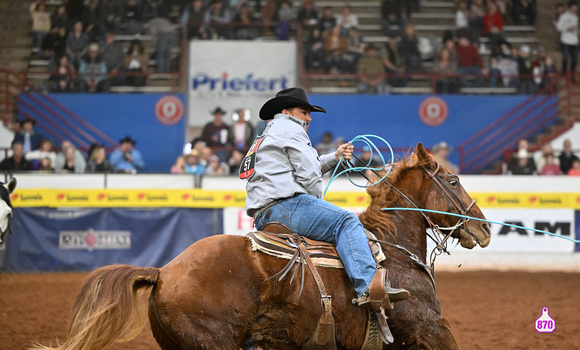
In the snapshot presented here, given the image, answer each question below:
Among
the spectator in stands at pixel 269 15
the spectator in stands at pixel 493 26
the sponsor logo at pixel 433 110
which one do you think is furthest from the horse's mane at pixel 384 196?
the spectator in stands at pixel 493 26

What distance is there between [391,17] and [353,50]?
6.88ft

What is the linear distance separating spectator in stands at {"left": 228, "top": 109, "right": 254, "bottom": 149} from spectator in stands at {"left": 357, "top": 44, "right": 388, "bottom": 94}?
355 centimetres

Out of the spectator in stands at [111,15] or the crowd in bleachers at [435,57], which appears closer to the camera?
the crowd in bleachers at [435,57]

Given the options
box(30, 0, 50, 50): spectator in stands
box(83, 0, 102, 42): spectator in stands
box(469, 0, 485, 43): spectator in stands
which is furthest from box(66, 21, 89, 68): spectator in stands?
box(469, 0, 485, 43): spectator in stands

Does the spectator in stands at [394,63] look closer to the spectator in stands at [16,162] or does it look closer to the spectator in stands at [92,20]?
the spectator in stands at [92,20]

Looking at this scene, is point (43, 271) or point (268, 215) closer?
point (268, 215)

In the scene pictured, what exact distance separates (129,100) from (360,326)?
13.9 meters

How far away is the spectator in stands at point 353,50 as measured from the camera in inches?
694

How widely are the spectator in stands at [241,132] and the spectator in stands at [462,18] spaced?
759 centimetres

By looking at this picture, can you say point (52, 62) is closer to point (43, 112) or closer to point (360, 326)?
point (43, 112)

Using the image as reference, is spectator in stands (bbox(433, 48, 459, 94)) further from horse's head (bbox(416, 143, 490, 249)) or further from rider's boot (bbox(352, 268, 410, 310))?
rider's boot (bbox(352, 268, 410, 310))

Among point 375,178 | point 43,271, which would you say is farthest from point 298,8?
point 375,178

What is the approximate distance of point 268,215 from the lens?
4480 mm

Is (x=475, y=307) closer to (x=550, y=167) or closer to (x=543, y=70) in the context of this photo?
(x=550, y=167)
